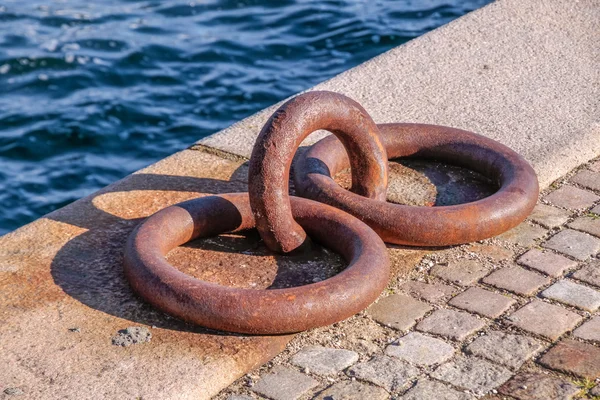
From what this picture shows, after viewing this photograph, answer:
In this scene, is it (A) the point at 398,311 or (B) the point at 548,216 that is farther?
(B) the point at 548,216

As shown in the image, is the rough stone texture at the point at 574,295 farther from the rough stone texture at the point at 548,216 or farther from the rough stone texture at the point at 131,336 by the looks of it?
the rough stone texture at the point at 131,336

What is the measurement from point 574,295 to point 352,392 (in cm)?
105

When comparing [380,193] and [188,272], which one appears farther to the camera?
[380,193]

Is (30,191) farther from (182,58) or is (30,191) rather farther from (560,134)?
(560,134)

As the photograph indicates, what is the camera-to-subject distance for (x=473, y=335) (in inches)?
129

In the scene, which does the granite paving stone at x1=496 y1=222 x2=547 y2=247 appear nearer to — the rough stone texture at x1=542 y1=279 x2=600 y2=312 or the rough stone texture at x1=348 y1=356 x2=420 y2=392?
the rough stone texture at x1=542 y1=279 x2=600 y2=312

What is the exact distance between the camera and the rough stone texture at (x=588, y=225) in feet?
13.0

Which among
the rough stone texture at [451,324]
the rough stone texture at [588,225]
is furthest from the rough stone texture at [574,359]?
the rough stone texture at [588,225]

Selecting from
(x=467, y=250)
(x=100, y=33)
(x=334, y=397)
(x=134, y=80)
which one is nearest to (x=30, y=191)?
(x=134, y=80)

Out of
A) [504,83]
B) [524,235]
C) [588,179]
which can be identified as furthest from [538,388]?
[504,83]

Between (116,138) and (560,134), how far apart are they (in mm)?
3840

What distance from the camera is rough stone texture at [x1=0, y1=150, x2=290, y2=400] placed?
2.98 m

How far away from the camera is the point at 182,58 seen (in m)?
8.54

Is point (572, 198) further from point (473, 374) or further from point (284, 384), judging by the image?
point (284, 384)
